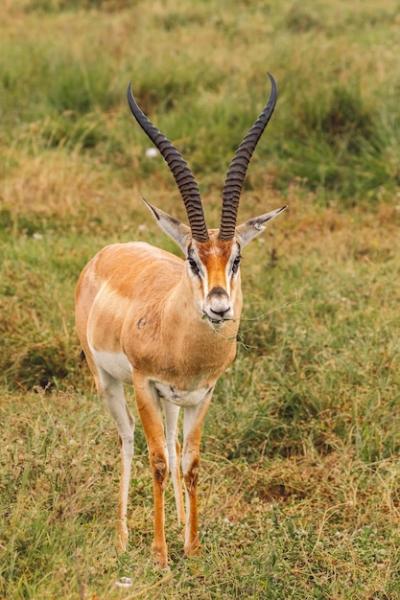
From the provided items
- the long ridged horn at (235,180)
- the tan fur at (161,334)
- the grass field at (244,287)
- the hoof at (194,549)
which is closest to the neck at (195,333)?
the tan fur at (161,334)

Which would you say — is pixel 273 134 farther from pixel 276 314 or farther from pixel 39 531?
pixel 39 531

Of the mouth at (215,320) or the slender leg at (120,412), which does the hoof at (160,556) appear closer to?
the slender leg at (120,412)

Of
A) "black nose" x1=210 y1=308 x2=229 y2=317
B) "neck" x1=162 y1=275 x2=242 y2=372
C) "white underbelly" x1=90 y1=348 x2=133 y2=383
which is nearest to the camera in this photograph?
"black nose" x1=210 y1=308 x2=229 y2=317

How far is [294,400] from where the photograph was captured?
5574 millimetres

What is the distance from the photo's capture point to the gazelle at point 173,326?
156 inches

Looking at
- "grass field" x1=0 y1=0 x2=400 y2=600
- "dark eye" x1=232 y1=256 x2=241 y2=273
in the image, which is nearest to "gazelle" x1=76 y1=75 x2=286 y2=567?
"dark eye" x1=232 y1=256 x2=241 y2=273

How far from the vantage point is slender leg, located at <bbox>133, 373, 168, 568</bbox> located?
427 cm

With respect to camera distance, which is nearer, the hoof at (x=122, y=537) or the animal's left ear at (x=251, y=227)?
the animal's left ear at (x=251, y=227)

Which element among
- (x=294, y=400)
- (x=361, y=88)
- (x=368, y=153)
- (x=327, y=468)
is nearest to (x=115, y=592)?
(x=327, y=468)

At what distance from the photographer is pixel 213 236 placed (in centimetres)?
398

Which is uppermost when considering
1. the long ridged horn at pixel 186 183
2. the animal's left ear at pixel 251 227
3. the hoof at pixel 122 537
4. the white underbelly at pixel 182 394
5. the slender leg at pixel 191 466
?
the long ridged horn at pixel 186 183

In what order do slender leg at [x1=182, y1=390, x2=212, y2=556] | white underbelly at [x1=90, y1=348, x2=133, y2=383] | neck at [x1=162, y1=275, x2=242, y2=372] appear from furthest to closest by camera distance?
white underbelly at [x1=90, y1=348, x2=133, y2=383] < slender leg at [x1=182, y1=390, x2=212, y2=556] < neck at [x1=162, y1=275, x2=242, y2=372]

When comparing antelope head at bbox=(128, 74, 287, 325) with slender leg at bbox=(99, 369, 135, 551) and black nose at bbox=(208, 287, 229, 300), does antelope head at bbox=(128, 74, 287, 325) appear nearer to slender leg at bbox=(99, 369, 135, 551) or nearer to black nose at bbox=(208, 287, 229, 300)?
black nose at bbox=(208, 287, 229, 300)

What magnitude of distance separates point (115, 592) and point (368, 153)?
225 inches
